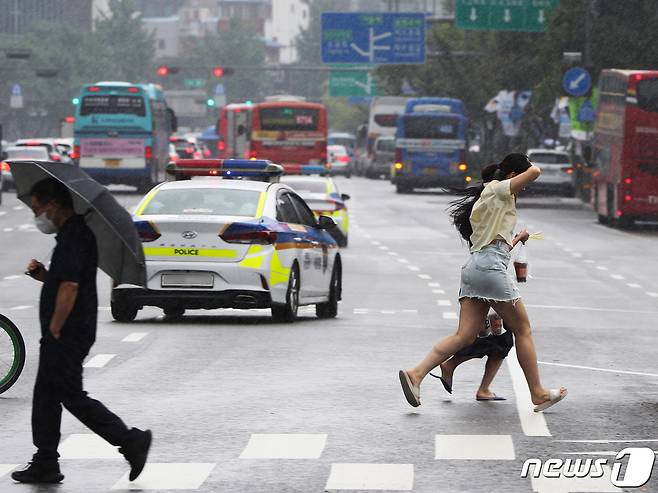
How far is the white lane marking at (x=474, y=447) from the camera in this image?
1006cm

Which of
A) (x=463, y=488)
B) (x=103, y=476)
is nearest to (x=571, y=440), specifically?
(x=463, y=488)

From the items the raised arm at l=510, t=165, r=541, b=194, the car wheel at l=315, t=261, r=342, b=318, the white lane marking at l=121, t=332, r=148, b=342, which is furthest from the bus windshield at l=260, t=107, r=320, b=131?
the raised arm at l=510, t=165, r=541, b=194

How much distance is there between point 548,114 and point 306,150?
1184cm

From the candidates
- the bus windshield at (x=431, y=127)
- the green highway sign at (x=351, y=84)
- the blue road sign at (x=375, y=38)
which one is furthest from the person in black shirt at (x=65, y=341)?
the green highway sign at (x=351, y=84)

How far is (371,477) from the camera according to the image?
30.8 feet

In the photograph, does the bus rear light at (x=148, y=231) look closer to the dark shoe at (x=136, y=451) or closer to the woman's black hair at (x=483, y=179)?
the woman's black hair at (x=483, y=179)

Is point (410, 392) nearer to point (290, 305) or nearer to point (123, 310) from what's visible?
point (290, 305)

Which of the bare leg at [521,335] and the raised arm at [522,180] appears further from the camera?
the bare leg at [521,335]

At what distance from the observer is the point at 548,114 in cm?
7362

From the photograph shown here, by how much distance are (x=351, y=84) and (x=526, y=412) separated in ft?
347

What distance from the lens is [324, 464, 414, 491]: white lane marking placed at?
30.0 feet

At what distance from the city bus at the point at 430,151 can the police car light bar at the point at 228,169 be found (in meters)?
42.5

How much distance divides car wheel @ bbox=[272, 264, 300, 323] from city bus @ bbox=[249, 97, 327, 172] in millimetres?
46515

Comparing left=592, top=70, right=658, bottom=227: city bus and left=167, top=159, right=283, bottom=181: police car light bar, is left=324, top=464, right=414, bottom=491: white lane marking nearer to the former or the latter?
left=167, top=159, right=283, bottom=181: police car light bar
